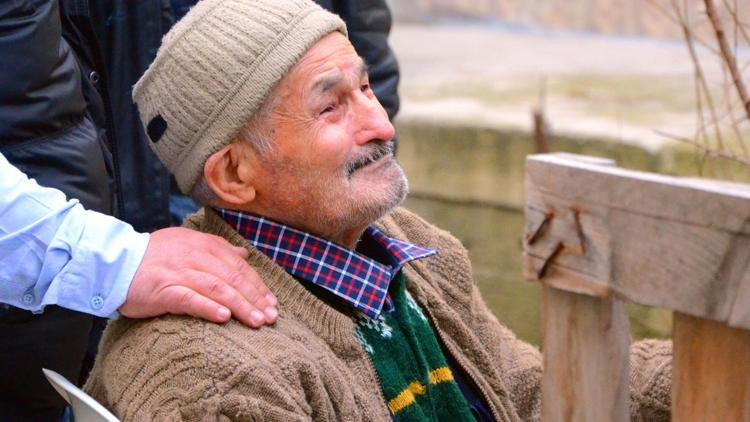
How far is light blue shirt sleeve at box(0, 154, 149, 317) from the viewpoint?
2006mm

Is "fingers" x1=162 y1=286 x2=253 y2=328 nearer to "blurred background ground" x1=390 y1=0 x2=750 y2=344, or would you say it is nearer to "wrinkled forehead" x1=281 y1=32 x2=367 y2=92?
"wrinkled forehead" x1=281 y1=32 x2=367 y2=92

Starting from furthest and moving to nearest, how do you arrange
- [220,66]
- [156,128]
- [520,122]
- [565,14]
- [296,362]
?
[565,14] → [520,122] → [156,128] → [220,66] → [296,362]

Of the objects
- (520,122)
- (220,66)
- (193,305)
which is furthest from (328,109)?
(520,122)

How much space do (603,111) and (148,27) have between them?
8.01ft

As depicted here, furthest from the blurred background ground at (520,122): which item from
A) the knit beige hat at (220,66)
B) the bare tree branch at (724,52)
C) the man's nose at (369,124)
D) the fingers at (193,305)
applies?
the fingers at (193,305)

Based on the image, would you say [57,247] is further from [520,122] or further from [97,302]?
[520,122]

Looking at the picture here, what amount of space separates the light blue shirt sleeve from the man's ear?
0.57 ft

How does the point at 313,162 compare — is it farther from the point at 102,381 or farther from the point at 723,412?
the point at 723,412

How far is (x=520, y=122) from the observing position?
4590mm

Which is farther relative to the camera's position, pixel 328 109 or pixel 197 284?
pixel 328 109

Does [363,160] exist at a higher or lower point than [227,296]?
higher

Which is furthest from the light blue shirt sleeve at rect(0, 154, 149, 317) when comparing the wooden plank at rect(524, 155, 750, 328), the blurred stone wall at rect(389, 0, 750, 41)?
the blurred stone wall at rect(389, 0, 750, 41)

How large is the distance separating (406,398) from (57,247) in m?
0.61

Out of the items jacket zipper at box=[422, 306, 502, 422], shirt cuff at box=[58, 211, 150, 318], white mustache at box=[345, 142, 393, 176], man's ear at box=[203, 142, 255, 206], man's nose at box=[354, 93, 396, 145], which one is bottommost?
jacket zipper at box=[422, 306, 502, 422]
